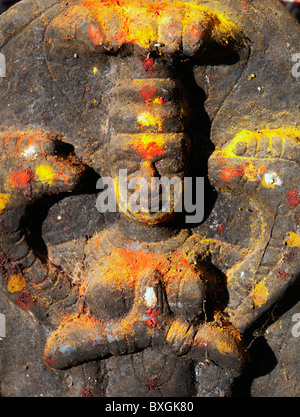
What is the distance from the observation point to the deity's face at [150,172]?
1.40 m

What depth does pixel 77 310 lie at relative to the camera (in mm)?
1617

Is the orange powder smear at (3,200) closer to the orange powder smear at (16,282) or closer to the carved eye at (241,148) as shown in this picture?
the orange powder smear at (16,282)

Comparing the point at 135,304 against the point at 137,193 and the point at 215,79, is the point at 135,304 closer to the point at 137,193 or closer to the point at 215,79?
the point at 137,193

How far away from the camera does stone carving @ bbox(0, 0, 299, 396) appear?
4.66 feet

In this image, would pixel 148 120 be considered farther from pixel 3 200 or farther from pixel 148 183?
pixel 3 200

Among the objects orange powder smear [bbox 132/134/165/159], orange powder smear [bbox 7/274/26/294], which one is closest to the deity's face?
orange powder smear [bbox 132/134/165/159]

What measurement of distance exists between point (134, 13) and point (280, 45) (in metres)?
0.45

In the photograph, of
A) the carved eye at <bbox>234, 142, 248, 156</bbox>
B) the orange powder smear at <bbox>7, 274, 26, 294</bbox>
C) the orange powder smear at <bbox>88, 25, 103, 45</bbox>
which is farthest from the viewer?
the orange powder smear at <bbox>7, 274, 26, 294</bbox>

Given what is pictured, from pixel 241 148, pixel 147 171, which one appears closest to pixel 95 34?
pixel 147 171

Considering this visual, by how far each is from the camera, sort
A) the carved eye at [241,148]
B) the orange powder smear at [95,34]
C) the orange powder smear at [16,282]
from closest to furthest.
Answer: the orange powder smear at [95,34] < the carved eye at [241,148] < the orange powder smear at [16,282]

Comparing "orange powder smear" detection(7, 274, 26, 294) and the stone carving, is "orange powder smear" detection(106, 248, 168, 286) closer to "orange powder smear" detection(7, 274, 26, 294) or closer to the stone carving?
the stone carving

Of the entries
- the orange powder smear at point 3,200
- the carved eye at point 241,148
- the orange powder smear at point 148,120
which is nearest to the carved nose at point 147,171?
the orange powder smear at point 148,120

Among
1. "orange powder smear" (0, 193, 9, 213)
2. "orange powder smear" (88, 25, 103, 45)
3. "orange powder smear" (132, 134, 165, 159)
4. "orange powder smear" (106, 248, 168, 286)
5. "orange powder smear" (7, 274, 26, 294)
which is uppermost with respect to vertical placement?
"orange powder smear" (88, 25, 103, 45)
